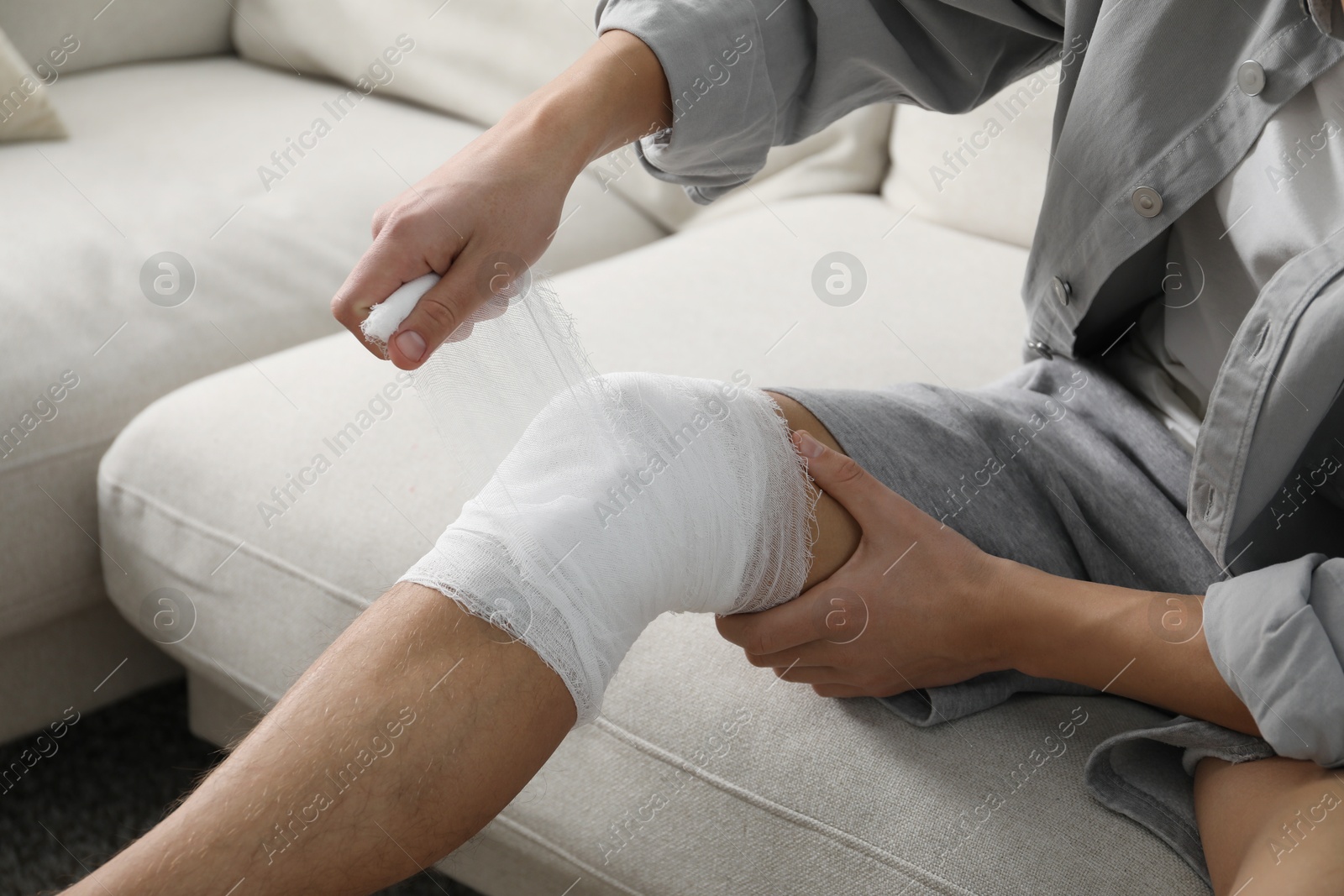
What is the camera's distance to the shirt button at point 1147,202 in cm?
58

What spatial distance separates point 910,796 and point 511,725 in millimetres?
208

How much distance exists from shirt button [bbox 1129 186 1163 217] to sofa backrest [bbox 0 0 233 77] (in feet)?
4.03

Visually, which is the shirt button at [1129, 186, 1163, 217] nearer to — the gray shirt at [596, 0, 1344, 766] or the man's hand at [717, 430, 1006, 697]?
the gray shirt at [596, 0, 1344, 766]

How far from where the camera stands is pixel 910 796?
0.53m

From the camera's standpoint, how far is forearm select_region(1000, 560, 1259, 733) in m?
0.49

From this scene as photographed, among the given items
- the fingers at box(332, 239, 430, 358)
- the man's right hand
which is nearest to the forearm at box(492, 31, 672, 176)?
the man's right hand

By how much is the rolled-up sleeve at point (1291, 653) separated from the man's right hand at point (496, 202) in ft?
1.19

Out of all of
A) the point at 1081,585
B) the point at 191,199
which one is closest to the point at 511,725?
the point at 1081,585

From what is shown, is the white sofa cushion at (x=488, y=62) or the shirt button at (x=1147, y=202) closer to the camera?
the shirt button at (x=1147, y=202)

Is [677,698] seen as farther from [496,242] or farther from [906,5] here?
[906,5]

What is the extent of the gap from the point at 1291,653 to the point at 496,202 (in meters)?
0.40

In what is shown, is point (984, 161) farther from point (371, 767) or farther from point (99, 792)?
point (99, 792)

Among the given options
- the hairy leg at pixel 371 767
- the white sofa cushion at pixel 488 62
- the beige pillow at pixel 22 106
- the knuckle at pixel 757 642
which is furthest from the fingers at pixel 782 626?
the beige pillow at pixel 22 106

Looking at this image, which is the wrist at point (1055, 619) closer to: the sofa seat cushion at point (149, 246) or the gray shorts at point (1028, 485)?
the gray shorts at point (1028, 485)
